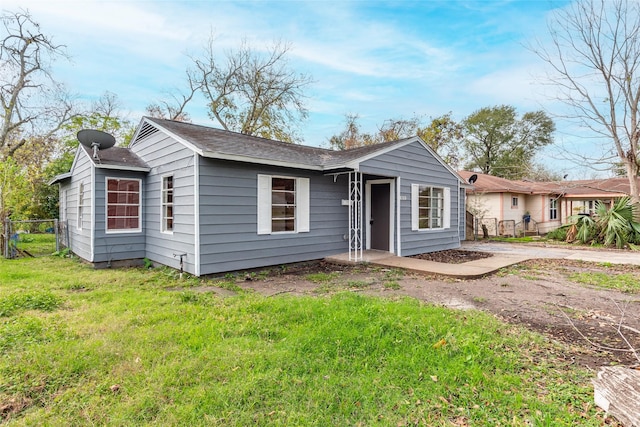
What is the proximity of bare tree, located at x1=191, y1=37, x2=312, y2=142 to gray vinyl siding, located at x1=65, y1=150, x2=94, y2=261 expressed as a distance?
41.1 ft

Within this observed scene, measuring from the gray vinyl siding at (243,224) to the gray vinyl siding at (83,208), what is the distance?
3.52m

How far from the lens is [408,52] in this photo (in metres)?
11.7

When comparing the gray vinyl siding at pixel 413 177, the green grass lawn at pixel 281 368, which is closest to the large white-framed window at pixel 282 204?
the gray vinyl siding at pixel 413 177

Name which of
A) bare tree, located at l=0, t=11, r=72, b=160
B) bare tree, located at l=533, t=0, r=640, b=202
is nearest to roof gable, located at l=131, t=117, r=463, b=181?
bare tree, located at l=533, t=0, r=640, b=202

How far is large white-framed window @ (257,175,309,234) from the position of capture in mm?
7184

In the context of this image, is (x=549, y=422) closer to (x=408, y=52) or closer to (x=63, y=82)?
(x=408, y=52)

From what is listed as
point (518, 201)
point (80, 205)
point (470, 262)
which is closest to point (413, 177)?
point (470, 262)

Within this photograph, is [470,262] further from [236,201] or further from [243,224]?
[236,201]

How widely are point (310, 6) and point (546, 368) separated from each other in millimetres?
10302

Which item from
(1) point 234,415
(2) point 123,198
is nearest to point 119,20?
(2) point 123,198

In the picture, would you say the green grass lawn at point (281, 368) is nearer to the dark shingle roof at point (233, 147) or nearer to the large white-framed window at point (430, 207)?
the dark shingle roof at point (233, 147)

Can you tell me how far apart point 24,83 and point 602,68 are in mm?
25645

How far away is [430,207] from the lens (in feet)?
33.5

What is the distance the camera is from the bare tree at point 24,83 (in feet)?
50.5
